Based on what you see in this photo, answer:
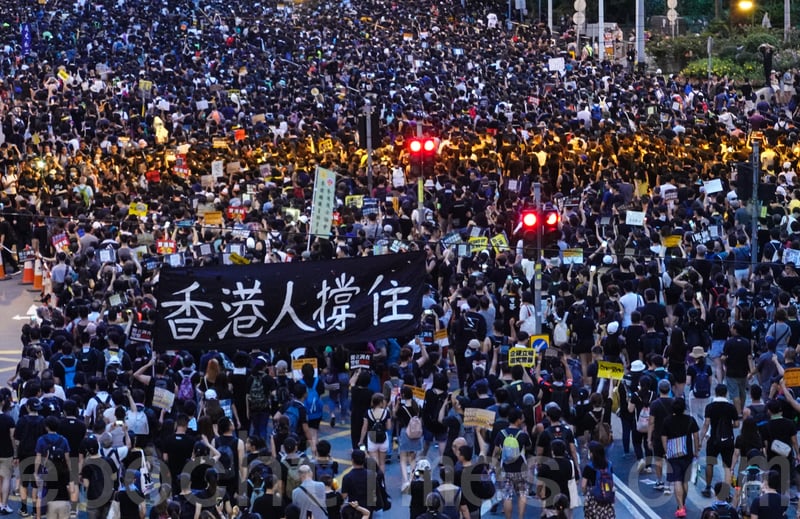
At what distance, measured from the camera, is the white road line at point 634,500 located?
1692 cm

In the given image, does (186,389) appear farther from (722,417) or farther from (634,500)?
(722,417)

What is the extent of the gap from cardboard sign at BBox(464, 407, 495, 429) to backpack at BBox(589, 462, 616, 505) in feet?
5.58

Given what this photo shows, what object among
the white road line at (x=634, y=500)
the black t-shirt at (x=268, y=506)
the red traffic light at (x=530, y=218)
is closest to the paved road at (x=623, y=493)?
the white road line at (x=634, y=500)

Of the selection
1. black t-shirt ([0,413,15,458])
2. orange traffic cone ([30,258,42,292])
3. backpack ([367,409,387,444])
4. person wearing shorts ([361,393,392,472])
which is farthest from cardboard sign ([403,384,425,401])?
orange traffic cone ([30,258,42,292])

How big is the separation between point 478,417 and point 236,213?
1228cm

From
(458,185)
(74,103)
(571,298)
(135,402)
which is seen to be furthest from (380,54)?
(135,402)

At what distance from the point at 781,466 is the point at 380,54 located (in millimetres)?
38609

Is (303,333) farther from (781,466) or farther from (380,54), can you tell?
(380,54)

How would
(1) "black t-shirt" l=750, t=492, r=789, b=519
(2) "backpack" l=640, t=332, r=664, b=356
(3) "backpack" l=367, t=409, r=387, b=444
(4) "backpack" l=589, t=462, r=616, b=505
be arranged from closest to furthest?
(1) "black t-shirt" l=750, t=492, r=789, b=519 < (4) "backpack" l=589, t=462, r=616, b=505 < (3) "backpack" l=367, t=409, r=387, b=444 < (2) "backpack" l=640, t=332, r=664, b=356

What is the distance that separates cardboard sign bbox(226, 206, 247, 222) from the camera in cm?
2819

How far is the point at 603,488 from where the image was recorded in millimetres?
15336

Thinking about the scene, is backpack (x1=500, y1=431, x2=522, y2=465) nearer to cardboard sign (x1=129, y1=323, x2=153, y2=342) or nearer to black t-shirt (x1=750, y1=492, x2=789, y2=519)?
black t-shirt (x1=750, y1=492, x2=789, y2=519)

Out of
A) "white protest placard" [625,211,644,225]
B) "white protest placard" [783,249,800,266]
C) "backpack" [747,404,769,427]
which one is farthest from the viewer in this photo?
"white protest placard" [625,211,644,225]

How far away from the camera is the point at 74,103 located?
4222cm
